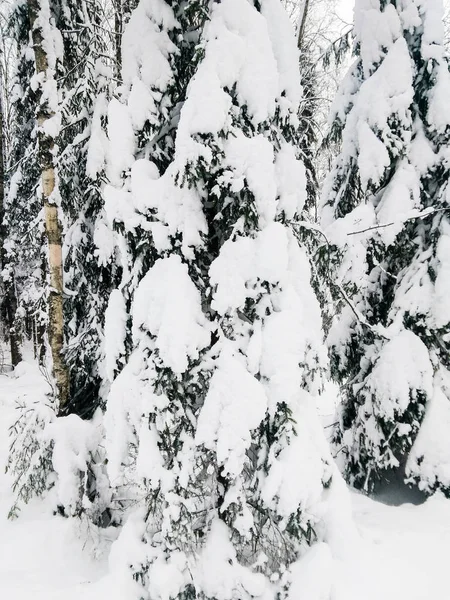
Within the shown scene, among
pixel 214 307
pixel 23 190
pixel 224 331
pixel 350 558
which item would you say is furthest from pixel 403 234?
pixel 23 190

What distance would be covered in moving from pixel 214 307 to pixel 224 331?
38 centimetres

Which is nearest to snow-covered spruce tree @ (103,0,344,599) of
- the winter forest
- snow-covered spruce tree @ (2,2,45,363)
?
the winter forest

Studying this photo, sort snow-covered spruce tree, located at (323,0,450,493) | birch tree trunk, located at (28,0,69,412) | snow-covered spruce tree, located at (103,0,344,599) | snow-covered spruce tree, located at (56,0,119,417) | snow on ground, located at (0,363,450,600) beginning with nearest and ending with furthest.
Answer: snow-covered spruce tree, located at (103,0,344,599) < snow on ground, located at (0,363,450,600) < birch tree trunk, located at (28,0,69,412) < snow-covered spruce tree, located at (323,0,450,493) < snow-covered spruce tree, located at (56,0,119,417)

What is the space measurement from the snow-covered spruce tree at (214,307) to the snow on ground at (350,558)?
55 cm

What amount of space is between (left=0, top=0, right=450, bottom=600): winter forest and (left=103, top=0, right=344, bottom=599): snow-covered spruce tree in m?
0.02

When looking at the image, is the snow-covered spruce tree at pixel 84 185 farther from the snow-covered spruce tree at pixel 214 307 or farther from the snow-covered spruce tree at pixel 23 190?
the snow-covered spruce tree at pixel 214 307

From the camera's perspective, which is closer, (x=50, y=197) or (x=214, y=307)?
(x=214, y=307)

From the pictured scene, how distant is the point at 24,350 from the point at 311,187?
22107 mm

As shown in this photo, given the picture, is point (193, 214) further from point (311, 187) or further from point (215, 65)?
point (311, 187)

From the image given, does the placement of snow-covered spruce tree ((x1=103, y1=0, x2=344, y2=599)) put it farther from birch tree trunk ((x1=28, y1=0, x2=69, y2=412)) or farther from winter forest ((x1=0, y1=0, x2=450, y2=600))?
birch tree trunk ((x1=28, y1=0, x2=69, y2=412))

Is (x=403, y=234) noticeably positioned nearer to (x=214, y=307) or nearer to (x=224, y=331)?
(x=224, y=331)

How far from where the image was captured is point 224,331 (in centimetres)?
395

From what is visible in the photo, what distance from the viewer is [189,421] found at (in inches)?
151

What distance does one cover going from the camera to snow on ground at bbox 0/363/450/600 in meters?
3.89
